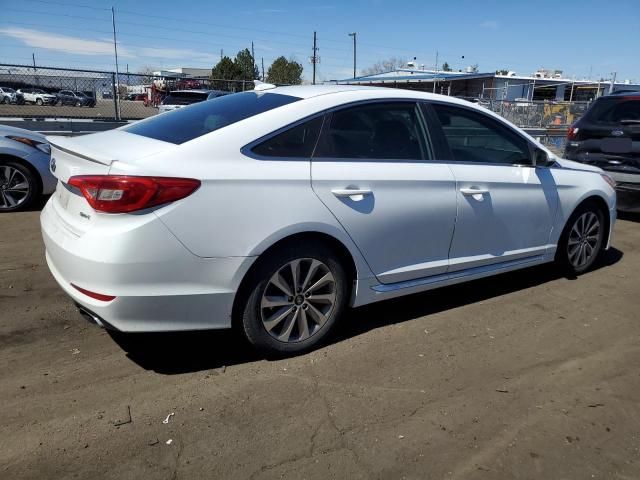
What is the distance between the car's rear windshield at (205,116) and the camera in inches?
129

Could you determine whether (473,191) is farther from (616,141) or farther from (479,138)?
(616,141)

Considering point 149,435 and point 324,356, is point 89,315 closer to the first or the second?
point 149,435

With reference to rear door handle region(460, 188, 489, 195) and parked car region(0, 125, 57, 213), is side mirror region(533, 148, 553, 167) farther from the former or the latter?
parked car region(0, 125, 57, 213)

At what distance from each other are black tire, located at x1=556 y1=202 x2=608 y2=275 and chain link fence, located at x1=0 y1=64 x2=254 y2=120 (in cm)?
1034

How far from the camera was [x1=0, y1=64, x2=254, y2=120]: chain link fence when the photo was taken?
37.5ft

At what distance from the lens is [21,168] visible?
22.3 ft

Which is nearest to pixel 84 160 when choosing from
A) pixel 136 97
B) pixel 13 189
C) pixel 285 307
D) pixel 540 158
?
pixel 285 307

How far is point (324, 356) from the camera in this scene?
353cm

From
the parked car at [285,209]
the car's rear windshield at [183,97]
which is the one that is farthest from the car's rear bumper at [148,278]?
the car's rear windshield at [183,97]

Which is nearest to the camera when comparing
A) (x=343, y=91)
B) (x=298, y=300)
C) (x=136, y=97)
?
(x=298, y=300)

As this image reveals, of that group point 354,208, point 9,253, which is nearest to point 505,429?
point 354,208

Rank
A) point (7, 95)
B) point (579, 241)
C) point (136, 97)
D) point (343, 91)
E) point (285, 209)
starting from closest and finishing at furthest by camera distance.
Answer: point (285, 209) < point (343, 91) < point (579, 241) < point (7, 95) < point (136, 97)

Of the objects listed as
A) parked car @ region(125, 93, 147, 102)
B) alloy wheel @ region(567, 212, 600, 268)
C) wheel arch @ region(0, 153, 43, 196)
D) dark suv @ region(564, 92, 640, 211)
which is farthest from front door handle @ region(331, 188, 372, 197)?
parked car @ region(125, 93, 147, 102)

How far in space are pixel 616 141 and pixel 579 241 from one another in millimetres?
3093
